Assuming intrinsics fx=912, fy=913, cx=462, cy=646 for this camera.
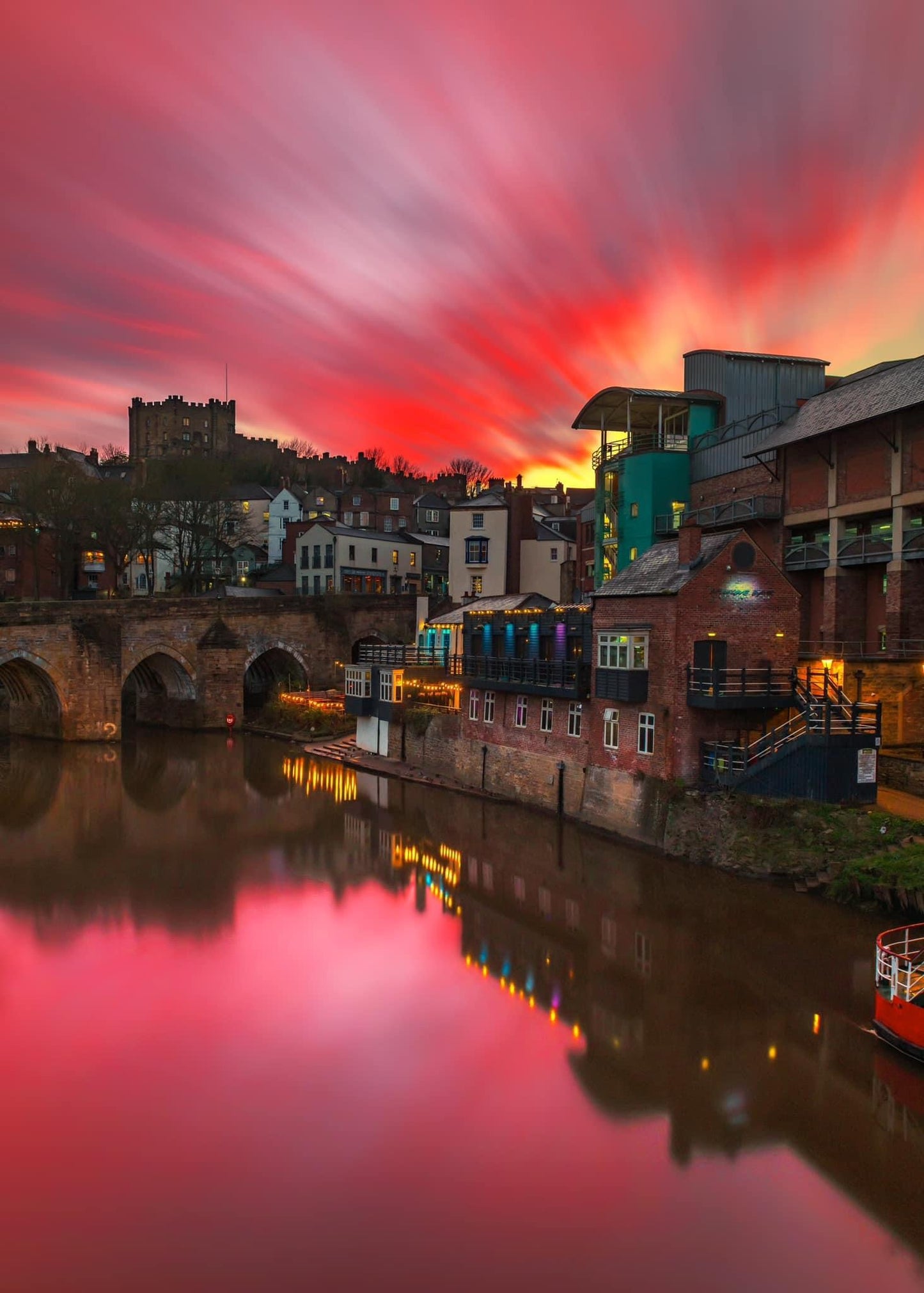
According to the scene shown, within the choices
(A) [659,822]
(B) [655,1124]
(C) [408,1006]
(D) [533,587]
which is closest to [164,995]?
(C) [408,1006]

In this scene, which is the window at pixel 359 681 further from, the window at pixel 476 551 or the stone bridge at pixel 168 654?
the window at pixel 476 551

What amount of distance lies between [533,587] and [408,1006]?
45.4 m

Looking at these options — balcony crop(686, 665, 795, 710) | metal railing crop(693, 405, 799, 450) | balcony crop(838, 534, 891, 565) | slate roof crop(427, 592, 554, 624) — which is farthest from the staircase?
metal railing crop(693, 405, 799, 450)

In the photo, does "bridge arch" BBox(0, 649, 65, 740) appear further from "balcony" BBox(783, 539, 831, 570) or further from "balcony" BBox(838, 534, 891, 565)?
"balcony" BBox(838, 534, 891, 565)

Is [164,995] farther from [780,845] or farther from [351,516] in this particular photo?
[351,516]

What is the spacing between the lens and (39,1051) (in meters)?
14.9

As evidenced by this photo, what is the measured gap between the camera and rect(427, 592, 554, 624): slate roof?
41781 millimetres

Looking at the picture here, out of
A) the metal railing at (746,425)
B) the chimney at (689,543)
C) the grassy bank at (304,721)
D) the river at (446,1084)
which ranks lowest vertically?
the river at (446,1084)

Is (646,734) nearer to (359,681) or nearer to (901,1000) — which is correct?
(901,1000)

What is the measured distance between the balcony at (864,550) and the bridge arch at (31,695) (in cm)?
3706

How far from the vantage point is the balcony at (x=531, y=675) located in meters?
28.9

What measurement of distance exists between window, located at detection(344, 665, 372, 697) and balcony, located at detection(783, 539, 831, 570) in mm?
18562

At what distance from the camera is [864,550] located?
3275cm

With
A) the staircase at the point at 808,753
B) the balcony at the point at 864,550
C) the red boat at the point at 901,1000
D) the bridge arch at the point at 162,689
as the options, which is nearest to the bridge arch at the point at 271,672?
the bridge arch at the point at 162,689
